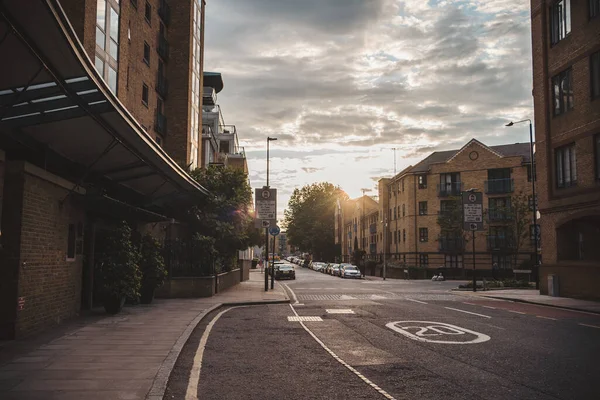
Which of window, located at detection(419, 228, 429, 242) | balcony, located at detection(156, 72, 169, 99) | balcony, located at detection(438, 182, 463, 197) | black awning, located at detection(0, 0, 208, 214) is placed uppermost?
balcony, located at detection(156, 72, 169, 99)

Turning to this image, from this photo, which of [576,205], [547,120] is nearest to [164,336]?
[576,205]

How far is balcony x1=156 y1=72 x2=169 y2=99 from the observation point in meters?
35.2

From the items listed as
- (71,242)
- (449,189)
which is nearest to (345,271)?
(449,189)

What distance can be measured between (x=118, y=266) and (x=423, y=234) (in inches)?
2175

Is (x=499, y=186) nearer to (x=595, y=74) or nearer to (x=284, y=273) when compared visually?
(x=284, y=273)

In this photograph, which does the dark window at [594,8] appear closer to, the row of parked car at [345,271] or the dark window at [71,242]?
the dark window at [71,242]

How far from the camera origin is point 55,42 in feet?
24.7

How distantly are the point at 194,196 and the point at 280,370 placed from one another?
18312 millimetres

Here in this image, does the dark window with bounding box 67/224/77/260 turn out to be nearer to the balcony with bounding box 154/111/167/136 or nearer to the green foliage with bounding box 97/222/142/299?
the green foliage with bounding box 97/222/142/299

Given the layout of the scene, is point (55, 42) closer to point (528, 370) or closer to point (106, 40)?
point (528, 370)

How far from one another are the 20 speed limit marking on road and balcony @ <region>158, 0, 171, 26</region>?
92.6 ft

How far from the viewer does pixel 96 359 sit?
29.6 ft

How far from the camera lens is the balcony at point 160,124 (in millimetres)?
34775

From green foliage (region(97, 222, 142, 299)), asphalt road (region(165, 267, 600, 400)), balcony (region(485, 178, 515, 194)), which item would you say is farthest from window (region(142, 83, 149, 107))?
balcony (region(485, 178, 515, 194))
